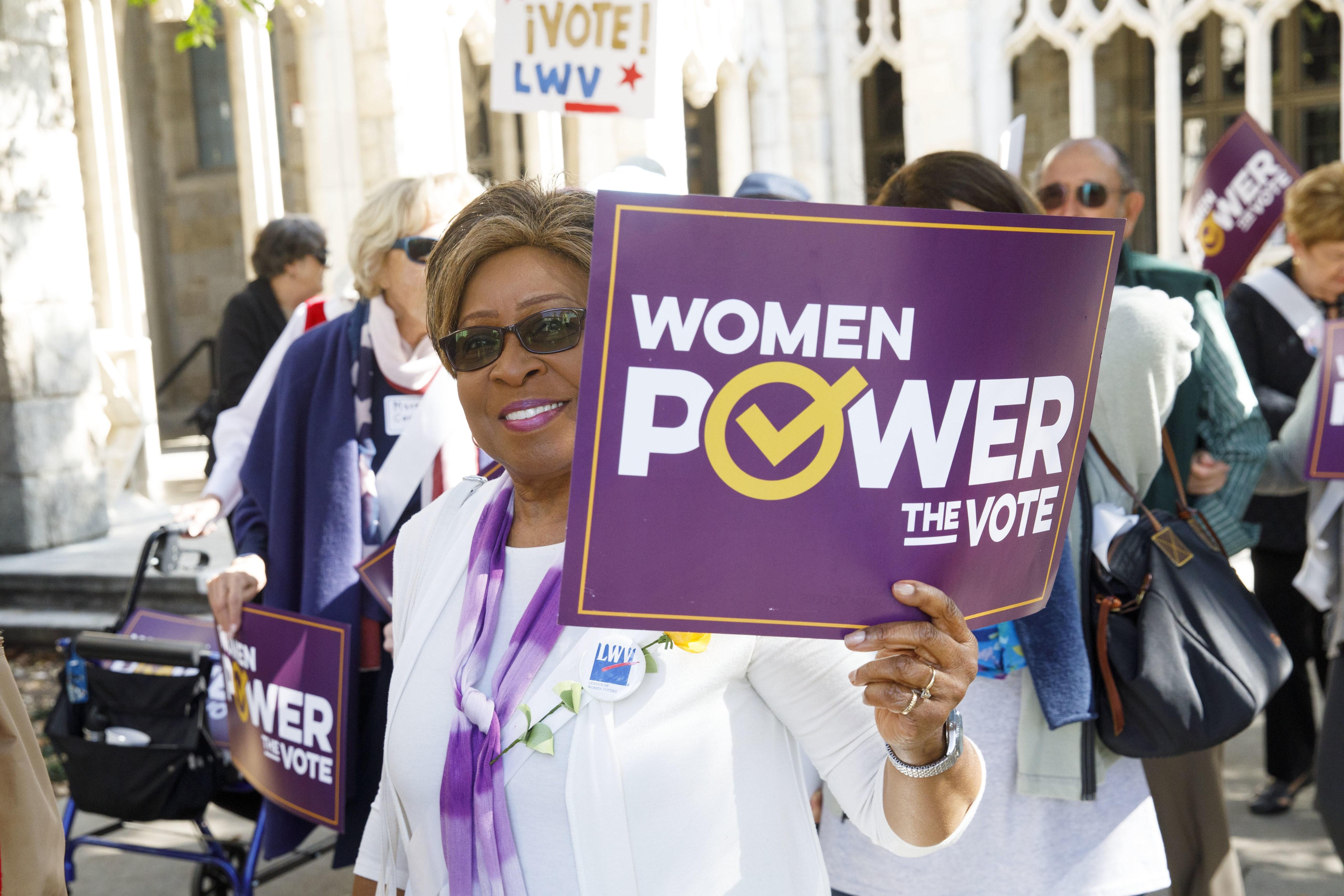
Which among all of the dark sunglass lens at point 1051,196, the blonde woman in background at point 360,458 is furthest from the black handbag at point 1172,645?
the blonde woman in background at point 360,458

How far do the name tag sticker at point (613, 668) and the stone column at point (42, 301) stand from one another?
22.8 ft

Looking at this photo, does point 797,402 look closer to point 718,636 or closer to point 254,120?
point 718,636

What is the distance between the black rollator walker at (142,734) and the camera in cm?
332

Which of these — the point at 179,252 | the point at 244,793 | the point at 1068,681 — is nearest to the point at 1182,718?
the point at 1068,681

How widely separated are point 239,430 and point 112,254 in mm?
5775

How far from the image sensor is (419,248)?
3.09m

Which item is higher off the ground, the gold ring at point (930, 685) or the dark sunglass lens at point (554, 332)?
the dark sunglass lens at point (554, 332)

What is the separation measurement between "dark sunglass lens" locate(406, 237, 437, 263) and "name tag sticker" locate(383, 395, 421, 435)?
325mm

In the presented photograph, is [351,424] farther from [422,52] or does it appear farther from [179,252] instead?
[179,252]

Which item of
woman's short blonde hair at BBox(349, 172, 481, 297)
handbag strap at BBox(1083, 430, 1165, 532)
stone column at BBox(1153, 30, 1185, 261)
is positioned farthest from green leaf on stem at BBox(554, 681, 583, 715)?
stone column at BBox(1153, 30, 1185, 261)

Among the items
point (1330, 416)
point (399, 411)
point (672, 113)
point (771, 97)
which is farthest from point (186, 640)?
point (771, 97)

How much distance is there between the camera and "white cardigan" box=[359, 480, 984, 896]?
146 cm

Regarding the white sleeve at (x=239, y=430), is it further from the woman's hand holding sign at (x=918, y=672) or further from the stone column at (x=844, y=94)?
the stone column at (x=844, y=94)

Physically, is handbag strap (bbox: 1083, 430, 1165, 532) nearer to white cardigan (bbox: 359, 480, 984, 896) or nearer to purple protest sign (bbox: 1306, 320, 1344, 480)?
purple protest sign (bbox: 1306, 320, 1344, 480)
